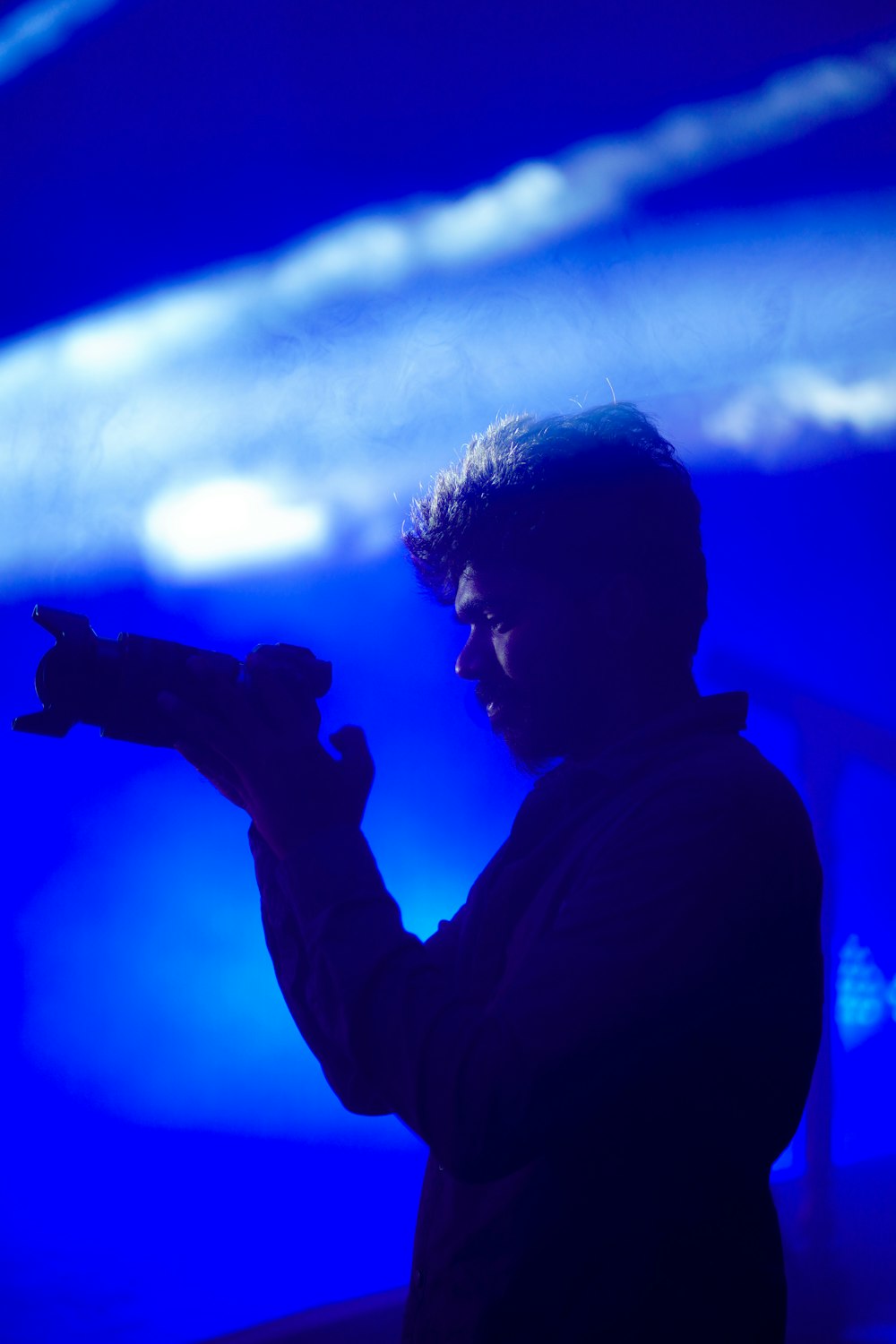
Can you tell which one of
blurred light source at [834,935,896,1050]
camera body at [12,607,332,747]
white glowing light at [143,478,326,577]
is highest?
white glowing light at [143,478,326,577]

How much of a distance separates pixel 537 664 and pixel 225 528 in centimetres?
116

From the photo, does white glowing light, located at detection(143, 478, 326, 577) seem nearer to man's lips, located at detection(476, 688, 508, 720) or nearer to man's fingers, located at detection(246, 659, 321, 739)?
man's lips, located at detection(476, 688, 508, 720)

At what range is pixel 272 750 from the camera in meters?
0.58

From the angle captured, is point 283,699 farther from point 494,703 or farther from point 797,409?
point 797,409

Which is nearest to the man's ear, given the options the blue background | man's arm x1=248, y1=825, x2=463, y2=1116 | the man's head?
the man's head

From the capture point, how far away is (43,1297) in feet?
4.56

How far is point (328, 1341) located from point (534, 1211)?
53.0 inches

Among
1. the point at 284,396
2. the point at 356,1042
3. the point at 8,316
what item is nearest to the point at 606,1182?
the point at 356,1042

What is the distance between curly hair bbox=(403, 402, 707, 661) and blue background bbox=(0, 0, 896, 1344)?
921 mm

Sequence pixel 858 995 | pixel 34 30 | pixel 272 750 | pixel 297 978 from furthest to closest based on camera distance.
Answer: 1. pixel 858 995
2. pixel 34 30
3. pixel 297 978
4. pixel 272 750

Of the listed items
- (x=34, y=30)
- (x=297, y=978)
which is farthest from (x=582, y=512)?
(x=34, y=30)

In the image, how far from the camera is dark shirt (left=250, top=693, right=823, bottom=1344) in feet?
1.58

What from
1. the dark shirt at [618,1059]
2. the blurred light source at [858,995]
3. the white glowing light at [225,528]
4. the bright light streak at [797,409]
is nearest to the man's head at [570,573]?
the dark shirt at [618,1059]

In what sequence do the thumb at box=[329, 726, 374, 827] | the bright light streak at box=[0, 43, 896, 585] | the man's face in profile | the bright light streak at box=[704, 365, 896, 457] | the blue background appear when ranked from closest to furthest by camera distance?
the thumb at box=[329, 726, 374, 827] → the man's face in profile → the blue background → the bright light streak at box=[0, 43, 896, 585] → the bright light streak at box=[704, 365, 896, 457]
